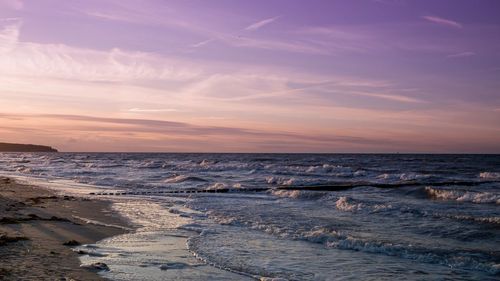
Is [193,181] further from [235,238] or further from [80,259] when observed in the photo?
[80,259]

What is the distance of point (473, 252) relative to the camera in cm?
1117

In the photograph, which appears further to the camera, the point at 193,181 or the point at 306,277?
the point at 193,181

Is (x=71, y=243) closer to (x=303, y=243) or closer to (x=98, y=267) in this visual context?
(x=98, y=267)

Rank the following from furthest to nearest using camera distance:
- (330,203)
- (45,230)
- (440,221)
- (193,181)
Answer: (193,181), (330,203), (440,221), (45,230)

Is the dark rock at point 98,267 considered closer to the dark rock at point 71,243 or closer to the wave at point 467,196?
the dark rock at point 71,243

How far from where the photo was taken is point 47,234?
11781 mm

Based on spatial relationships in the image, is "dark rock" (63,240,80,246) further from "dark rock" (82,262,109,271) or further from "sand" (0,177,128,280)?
"dark rock" (82,262,109,271)

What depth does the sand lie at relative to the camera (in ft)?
26.4

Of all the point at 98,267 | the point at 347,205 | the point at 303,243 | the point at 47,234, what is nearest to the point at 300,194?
the point at 347,205

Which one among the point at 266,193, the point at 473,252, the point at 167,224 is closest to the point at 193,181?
the point at 266,193

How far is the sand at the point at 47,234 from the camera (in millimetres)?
8047

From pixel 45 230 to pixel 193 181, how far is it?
27.3 m

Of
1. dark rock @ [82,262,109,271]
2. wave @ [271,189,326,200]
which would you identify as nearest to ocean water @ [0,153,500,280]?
dark rock @ [82,262,109,271]

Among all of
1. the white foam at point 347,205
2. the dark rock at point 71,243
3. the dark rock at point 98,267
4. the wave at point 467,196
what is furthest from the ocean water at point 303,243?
the wave at point 467,196
